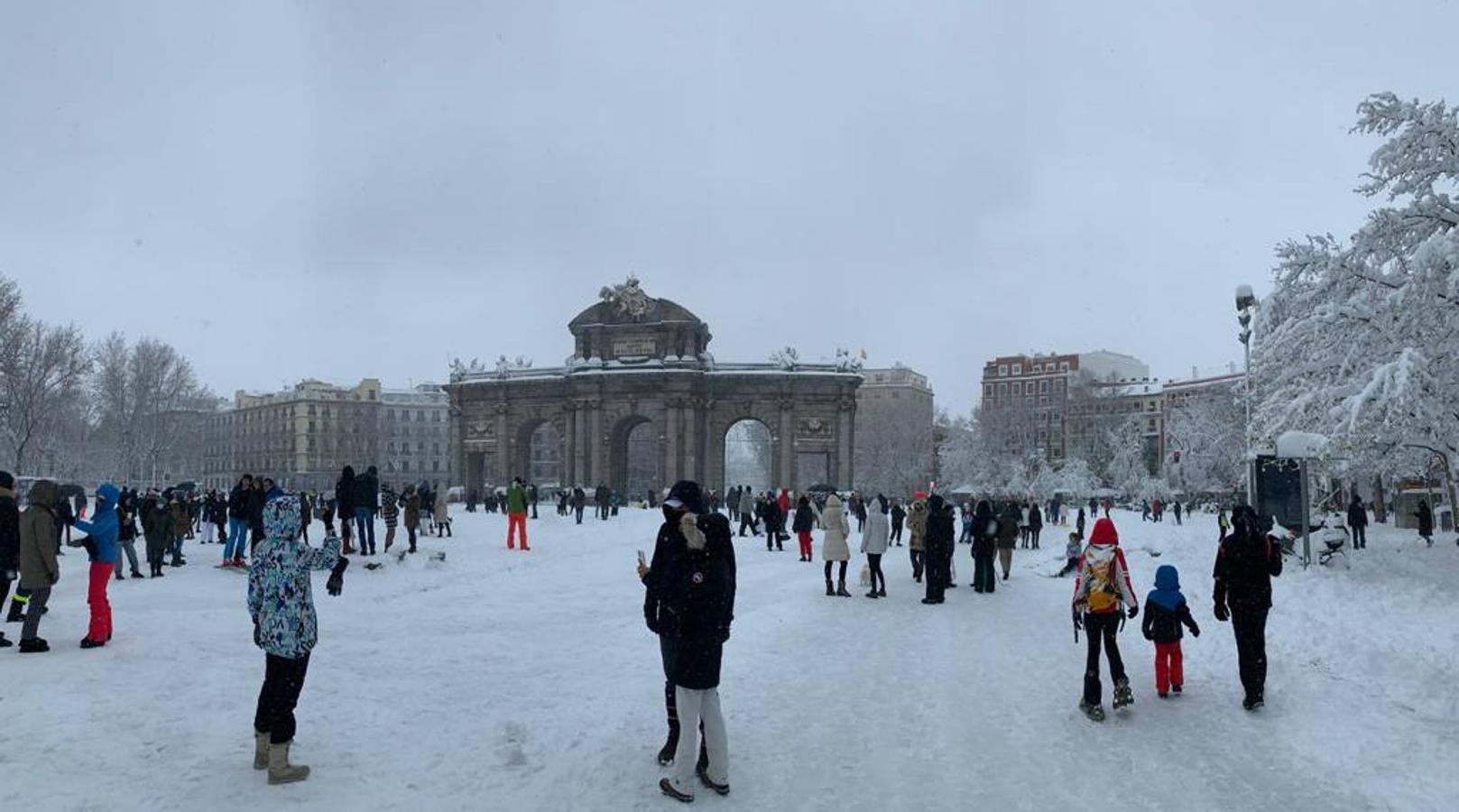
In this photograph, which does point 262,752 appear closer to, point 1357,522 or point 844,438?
point 1357,522

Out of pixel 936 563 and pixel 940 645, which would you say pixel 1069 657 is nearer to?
pixel 940 645

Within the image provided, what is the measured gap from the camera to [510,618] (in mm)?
13242

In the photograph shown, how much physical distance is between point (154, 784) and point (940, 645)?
841cm

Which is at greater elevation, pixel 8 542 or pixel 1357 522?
pixel 8 542

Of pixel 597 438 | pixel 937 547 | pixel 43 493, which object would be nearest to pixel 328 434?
pixel 597 438

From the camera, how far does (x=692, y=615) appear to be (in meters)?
6.11

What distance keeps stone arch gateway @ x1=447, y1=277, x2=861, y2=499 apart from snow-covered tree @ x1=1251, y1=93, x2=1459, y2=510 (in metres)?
45.0

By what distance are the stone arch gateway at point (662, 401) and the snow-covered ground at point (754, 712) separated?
160ft

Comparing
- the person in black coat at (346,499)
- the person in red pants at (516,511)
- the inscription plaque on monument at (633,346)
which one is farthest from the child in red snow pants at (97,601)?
the inscription plaque on monument at (633,346)

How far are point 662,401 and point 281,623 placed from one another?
57.4 metres

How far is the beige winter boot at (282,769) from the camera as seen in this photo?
6070mm

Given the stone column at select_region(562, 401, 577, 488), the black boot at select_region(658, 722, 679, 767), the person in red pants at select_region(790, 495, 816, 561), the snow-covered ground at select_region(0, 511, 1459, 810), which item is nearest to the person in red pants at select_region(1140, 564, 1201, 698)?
the snow-covered ground at select_region(0, 511, 1459, 810)

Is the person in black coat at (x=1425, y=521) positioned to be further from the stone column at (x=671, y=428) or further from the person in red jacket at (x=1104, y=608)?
the stone column at (x=671, y=428)

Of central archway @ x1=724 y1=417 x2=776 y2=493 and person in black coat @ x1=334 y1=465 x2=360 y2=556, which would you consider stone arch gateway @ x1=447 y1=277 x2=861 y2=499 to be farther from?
central archway @ x1=724 y1=417 x2=776 y2=493
